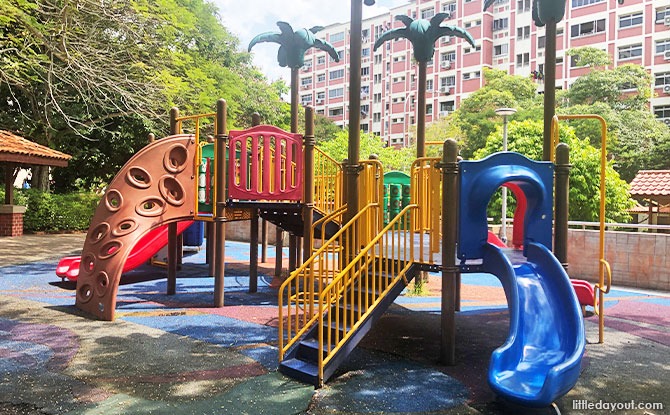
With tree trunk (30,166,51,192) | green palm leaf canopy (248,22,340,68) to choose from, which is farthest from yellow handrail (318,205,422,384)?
tree trunk (30,166,51,192)

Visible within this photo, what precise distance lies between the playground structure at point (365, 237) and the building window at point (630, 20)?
3942cm

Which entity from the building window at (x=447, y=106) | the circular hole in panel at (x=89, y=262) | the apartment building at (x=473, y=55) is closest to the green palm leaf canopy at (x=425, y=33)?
the circular hole in panel at (x=89, y=262)

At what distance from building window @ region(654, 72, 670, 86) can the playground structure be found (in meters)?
37.8

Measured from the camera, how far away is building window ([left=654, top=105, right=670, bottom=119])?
1555 inches

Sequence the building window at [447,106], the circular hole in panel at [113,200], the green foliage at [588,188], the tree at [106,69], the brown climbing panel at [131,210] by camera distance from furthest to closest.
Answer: the building window at [447,106] → the green foliage at [588,188] → the tree at [106,69] → the circular hole in panel at [113,200] → the brown climbing panel at [131,210]

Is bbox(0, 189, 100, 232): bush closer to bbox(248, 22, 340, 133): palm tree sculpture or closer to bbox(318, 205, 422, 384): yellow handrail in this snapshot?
bbox(248, 22, 340, 133): palm tree sculpture

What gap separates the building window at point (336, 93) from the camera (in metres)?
69.2

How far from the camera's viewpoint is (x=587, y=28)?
44312 millimetres

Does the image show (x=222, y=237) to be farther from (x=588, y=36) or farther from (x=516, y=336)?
(x=588, y=36)

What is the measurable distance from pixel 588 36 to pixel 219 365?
4624cm

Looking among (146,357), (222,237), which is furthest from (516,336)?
(222,237)

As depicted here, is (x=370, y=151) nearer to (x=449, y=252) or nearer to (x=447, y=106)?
(x=447, y=106)

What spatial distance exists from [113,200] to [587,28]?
45.0 m

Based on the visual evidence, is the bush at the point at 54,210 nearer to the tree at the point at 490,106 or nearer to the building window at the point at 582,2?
the tree at the point at 490,106
